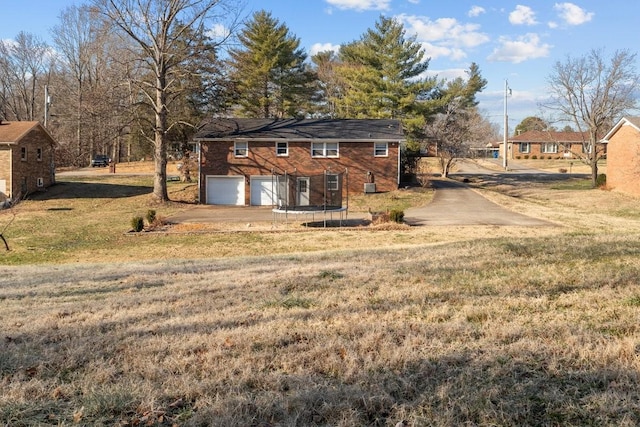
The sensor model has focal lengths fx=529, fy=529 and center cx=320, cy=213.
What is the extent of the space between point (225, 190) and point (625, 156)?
1067 inches

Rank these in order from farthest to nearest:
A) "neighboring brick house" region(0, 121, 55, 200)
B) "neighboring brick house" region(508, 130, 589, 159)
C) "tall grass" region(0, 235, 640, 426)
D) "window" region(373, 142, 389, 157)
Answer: "neighboring brick house" region(508, 130, 589, 159)
"window" region(373, 142, 389, 157)
"neighboring brick house" region(0, 121, 55, 200)
"tall grass" region(0, 235, 640, 426)

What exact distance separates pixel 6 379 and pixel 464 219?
23.1 meters

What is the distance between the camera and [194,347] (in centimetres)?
446

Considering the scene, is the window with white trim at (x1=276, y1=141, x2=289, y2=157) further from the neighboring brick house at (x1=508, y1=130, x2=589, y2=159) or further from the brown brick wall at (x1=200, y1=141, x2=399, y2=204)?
the neighboring brick house at (x1=508, y1=130, x2=589, y2=159)

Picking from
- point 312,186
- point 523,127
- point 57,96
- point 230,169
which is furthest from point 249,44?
point 523,127

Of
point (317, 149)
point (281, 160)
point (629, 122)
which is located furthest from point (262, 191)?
point (629, 122)

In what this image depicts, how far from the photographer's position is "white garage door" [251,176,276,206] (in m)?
35.3

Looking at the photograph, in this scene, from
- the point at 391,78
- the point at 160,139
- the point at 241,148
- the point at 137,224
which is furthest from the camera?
the point at 391,78

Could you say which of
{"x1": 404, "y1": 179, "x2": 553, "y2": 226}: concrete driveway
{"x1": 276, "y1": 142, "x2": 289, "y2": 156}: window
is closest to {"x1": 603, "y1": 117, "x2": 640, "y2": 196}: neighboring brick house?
{"x1": 404, "y1": 179, "x2": 553, "y2": 226}: concrete driveway

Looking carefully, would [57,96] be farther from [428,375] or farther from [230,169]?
[428,375]

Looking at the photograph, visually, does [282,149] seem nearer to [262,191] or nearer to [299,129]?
[299,129]

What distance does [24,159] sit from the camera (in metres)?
36.2

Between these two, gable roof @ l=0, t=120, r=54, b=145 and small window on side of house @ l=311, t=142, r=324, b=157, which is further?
small window on side of house @ l=311, t=142, r=324, b=157

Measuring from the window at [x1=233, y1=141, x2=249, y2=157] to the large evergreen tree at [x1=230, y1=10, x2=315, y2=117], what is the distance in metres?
11.7
